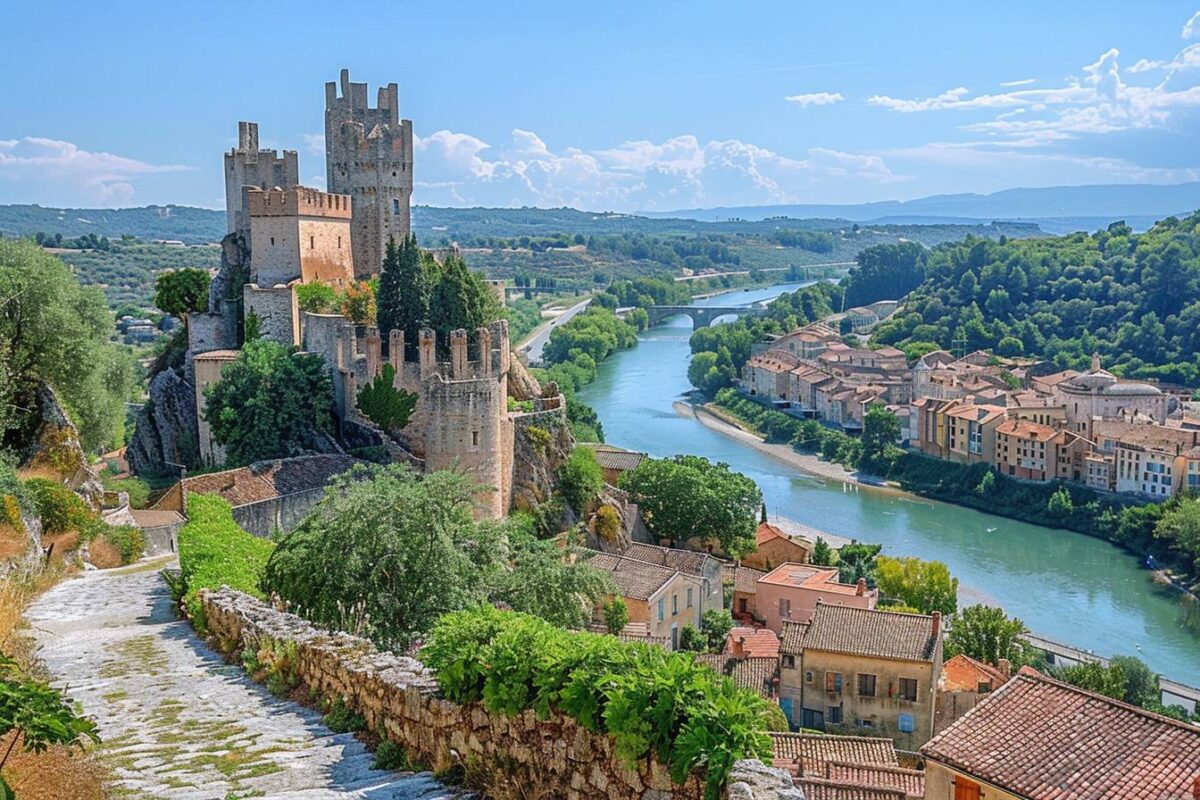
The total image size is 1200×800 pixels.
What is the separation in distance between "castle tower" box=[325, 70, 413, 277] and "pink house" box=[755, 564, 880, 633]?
1166 cm

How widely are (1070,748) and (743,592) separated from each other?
18.2m

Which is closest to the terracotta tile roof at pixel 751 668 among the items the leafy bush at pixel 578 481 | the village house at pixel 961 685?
the village house at pixel 961 685

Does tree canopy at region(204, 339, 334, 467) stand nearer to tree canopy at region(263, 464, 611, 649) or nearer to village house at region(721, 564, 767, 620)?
tree canopy at region(263, 464, 611, 649)

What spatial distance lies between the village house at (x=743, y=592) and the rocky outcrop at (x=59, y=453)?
1568cm

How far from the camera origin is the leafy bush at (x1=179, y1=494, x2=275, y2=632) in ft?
35.2

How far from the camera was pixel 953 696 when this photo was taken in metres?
20.4

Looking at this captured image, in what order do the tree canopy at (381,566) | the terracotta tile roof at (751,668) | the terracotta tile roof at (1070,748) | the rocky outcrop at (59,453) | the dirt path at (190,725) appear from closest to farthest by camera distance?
the dirt path at (190,725), the terracotta tile roof at (1070,748), the tree canopy at (381,566), the rocky outcrop at (59,453), the terracotta tile roof at (751,668)

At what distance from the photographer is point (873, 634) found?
2114 cm

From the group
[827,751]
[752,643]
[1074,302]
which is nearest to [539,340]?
[1074,302]

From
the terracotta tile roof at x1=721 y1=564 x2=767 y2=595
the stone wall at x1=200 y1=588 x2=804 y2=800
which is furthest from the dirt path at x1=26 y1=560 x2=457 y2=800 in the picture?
the terracotta tile roof at x1=721 y1=564 x2=767 y2=595

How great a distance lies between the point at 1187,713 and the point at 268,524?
18.5m

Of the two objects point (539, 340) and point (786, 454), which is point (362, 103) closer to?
point (786, 454)

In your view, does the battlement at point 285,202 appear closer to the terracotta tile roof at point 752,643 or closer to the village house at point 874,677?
the terracotta tile roof at point 752,643

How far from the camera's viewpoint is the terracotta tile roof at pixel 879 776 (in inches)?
560
